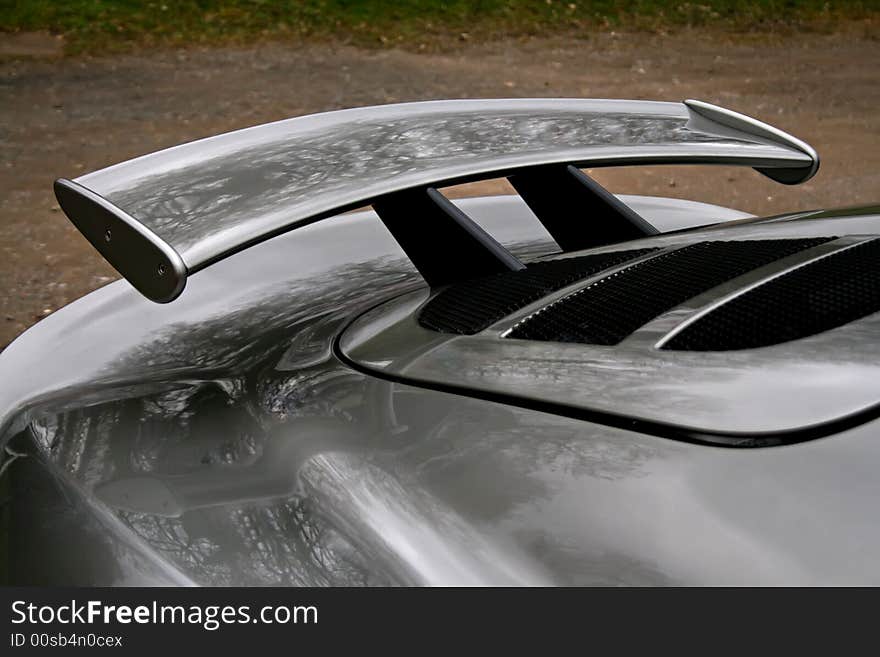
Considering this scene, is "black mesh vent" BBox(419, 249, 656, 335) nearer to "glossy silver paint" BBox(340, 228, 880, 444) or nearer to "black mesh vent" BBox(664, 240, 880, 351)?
"glossy silver paint" BBox(340, 228, 880, 444)

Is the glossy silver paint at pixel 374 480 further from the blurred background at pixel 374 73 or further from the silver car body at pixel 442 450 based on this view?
the blurred background at pixel 374 73

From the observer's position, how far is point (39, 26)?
12.2 meters

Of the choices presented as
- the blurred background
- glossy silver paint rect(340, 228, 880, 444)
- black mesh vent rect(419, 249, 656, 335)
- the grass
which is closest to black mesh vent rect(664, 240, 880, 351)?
→ glossy silver paint rect(340, 228, 880, 444)

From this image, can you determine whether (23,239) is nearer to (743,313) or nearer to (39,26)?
(743,313)

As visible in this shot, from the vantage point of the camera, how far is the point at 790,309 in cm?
129

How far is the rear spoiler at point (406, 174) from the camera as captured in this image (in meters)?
1.38

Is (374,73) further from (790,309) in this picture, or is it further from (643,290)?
(790,309)

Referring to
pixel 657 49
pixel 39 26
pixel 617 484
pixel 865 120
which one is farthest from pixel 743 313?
Answer: pixel 39 26

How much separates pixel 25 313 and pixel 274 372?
13.8ft

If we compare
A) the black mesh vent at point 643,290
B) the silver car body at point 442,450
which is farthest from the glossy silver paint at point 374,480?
the black mesh vent at point 643,290

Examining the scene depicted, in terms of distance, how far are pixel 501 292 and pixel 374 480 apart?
1.58ft

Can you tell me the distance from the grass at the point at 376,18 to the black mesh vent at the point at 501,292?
10580 mm

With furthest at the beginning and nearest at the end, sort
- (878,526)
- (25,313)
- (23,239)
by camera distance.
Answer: (23,239) < (25,313) < (878,526)

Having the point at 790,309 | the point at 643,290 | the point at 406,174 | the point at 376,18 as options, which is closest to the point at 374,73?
the point at 376,18
